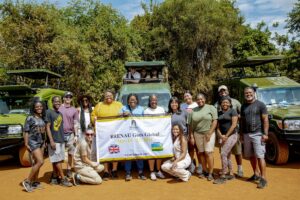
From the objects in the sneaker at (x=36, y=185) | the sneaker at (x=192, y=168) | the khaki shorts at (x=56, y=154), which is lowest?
the sneaker at (x=36, y=185)

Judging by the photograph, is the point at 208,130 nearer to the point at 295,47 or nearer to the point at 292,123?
the point at 292,123

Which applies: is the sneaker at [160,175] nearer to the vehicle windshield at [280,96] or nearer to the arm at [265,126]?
the arm at [265,126]

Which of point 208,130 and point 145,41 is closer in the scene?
point 208,130

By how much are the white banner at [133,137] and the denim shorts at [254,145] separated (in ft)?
5.34

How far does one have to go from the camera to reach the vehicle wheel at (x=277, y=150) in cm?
772

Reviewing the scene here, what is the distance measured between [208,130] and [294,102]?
3757mm

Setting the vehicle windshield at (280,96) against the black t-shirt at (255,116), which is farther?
the vehicle windshield at (280,96)

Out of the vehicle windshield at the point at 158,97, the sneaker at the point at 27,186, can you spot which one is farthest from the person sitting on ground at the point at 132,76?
the sneaker at the point at 27,186

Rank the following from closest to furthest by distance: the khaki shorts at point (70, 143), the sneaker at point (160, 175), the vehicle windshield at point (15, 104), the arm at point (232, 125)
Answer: the arm at point (232, 125), the sneaker at point (160, 175), the khaki shorts at point (70, 143), the vehicle windshield at point (15, 104)

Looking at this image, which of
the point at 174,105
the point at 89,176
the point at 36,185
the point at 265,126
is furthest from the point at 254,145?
the point at 36,185

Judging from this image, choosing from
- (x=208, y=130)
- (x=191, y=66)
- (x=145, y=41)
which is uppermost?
(x=145, y=41)

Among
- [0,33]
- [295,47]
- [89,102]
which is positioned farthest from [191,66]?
[89,102]

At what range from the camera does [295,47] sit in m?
26.1

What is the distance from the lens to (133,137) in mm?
7258
